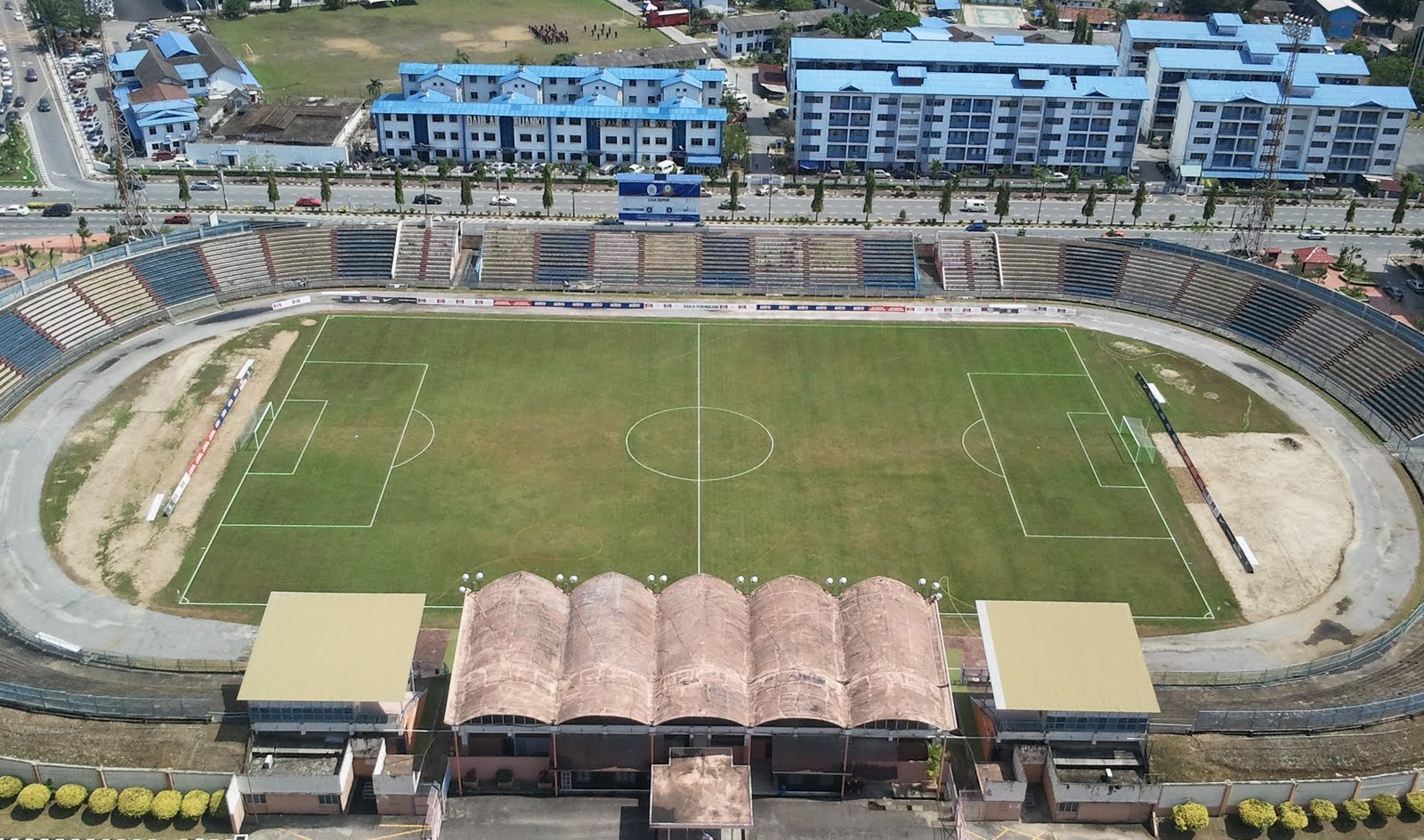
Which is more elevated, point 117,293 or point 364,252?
point 117,293

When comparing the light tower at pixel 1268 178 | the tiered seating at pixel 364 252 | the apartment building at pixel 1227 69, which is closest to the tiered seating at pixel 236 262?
the tiered seating at pixel 364 252

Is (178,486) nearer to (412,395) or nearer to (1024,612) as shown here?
(412,395)

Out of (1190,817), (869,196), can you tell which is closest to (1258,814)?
(1190,817)

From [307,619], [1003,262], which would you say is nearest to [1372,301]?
[1003,262]

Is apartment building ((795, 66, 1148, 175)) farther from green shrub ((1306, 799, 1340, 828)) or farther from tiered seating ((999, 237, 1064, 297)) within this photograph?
green shrub ((1306, 799, 1340, 828))

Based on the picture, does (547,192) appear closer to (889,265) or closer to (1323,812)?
(889,265)

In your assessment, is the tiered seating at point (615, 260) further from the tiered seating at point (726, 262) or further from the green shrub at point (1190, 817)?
the green shrub at point (1190, 817)

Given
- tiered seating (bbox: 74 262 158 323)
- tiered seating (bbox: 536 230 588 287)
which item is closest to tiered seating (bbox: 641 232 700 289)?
tiered seating (bbox: 536 230 588 287)
